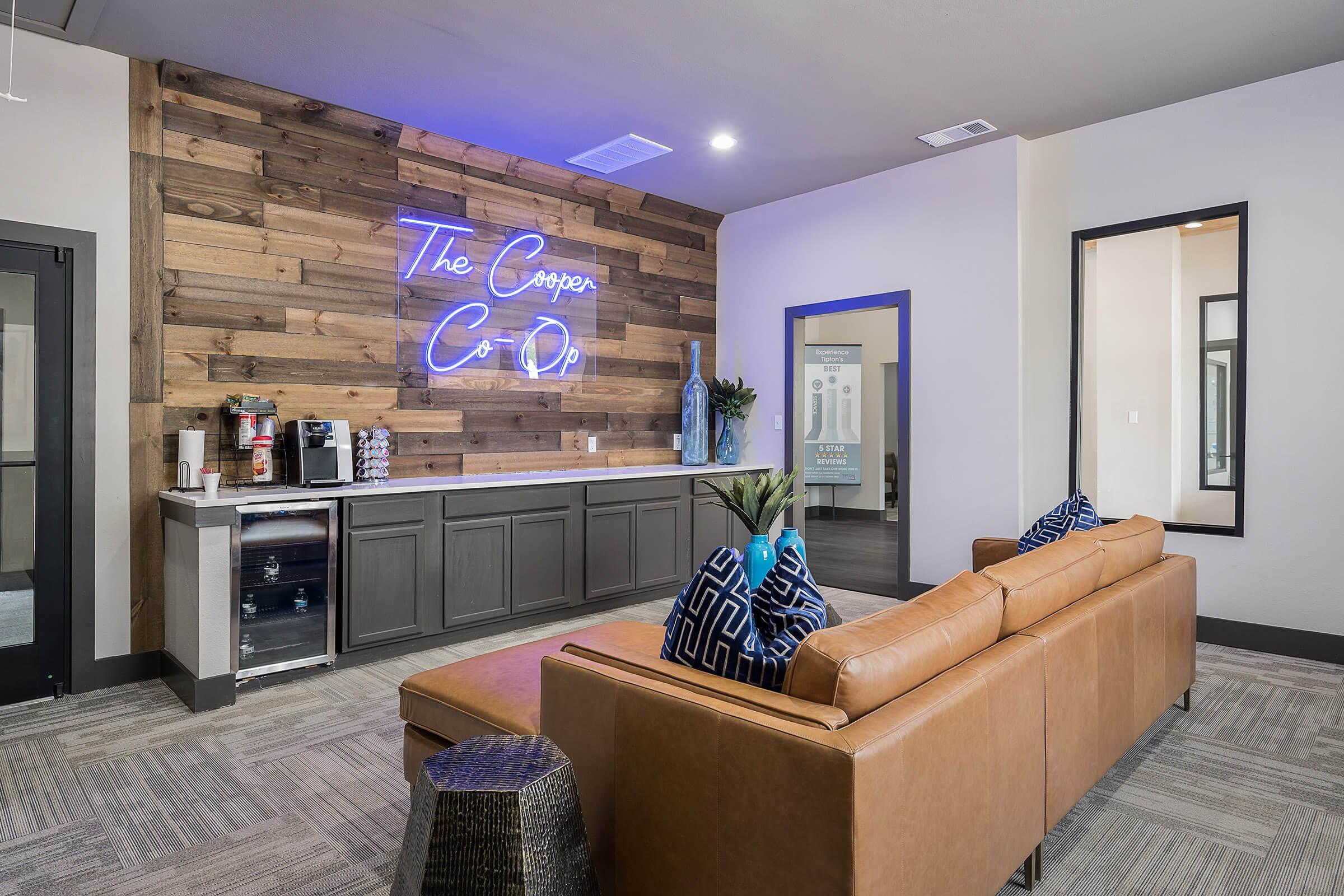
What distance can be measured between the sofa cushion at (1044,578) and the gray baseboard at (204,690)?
3063 millimetres

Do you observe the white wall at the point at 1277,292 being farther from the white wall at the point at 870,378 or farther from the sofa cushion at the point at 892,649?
the white wall at the point at 870,378

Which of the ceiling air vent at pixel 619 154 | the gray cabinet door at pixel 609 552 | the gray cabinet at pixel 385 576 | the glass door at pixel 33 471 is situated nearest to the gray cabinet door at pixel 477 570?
the gray cabinet at pixel 385 576

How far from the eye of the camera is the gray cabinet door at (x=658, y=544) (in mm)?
5070

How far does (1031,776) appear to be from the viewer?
1.89 metres

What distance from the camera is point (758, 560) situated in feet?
9.98

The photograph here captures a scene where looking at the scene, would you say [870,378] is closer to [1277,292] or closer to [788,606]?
[1277,292]

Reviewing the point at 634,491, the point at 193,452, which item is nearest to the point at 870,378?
the point at 634,491

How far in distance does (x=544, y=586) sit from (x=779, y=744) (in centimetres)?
335

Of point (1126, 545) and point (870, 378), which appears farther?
point (870, 378)

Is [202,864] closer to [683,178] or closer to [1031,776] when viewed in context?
[1031,776]

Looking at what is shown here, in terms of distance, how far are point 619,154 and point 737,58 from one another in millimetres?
1408

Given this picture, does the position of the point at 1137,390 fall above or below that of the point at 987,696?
above

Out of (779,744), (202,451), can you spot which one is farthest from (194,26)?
(779,744)

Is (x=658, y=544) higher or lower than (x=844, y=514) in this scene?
higher
